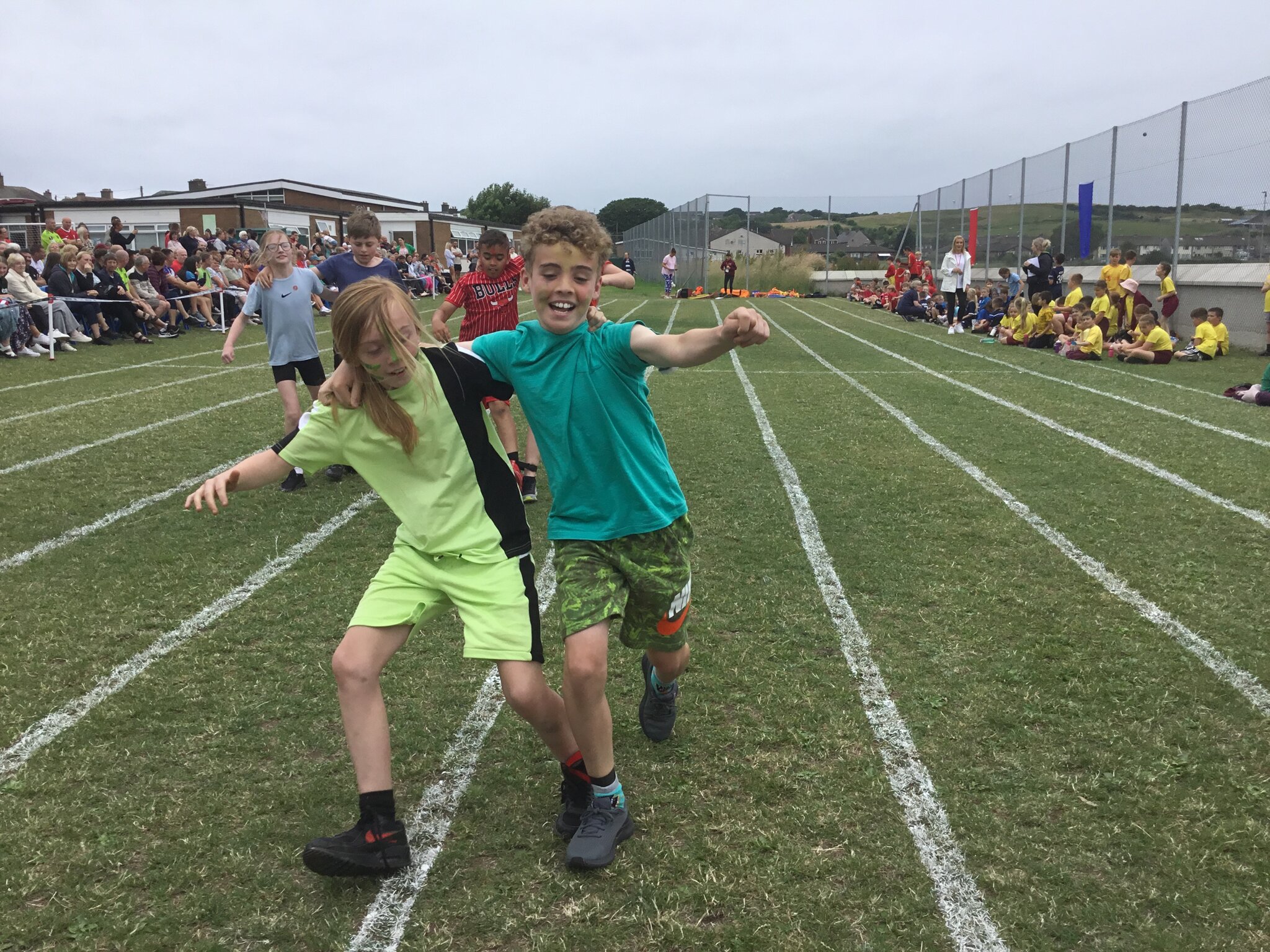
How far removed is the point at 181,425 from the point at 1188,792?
9.42 m

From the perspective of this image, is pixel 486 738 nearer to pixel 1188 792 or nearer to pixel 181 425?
pixel 1188 792

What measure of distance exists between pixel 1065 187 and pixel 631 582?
75.3 feet

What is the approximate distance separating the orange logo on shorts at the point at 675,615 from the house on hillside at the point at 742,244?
37.6m

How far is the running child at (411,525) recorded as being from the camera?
275 centimetres

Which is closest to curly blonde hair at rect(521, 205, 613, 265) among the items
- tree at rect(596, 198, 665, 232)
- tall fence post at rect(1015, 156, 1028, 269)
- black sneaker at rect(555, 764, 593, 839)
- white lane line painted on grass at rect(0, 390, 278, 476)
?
black sneaker at rect(555, 764, 593, 839)

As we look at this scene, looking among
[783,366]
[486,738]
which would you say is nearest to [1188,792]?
[486,738]

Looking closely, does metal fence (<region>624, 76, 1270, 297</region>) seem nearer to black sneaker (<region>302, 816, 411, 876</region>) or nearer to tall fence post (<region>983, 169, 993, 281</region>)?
tall fence post (<region>983, 169, 993, 281</region>)

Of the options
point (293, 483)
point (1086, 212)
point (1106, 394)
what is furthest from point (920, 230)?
point (293, 483)

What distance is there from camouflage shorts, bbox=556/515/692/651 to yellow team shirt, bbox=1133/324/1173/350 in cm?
1464

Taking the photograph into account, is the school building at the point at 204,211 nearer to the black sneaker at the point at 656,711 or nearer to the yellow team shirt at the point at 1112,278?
the yellow team shirt at the point at 1112,278

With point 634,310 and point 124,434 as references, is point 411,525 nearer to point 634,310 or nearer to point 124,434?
point 124,434

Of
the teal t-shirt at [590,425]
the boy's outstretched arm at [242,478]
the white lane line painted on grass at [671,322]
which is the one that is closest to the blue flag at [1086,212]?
the white lane line painted on grass at [671,322]

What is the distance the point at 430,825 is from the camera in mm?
3037

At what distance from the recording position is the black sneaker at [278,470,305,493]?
23.5 feet
